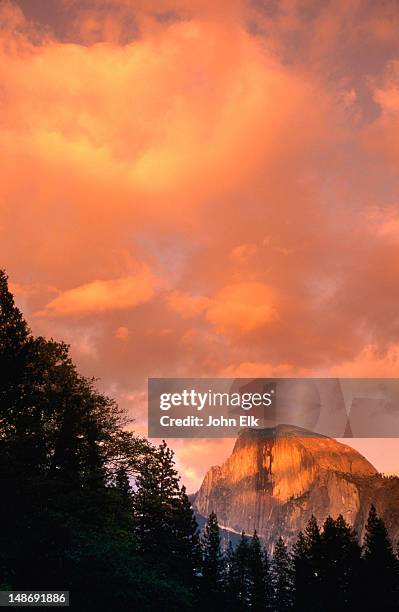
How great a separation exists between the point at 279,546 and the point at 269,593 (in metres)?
19.6

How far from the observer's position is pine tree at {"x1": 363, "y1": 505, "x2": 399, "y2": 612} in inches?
3209

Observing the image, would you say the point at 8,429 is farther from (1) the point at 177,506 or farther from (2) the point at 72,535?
(1) the point at 177,506

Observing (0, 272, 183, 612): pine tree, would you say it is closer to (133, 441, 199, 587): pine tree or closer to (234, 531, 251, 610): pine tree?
(133, 441, 199, 587): pine tree

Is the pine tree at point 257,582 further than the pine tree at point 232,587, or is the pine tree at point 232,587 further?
the pine tree at point 257,582

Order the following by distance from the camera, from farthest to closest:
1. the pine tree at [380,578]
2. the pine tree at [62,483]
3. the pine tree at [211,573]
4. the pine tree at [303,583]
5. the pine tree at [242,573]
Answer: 1. the pine tree at [242,573]
2. the pine tree at [303,583]
3. the pine tree at [211,573]
4. the pine tree at [380,578]
5. the pine tree at [62,483]

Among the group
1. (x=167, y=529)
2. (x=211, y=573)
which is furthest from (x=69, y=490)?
(x=211, y=573)

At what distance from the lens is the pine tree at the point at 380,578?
8150cm

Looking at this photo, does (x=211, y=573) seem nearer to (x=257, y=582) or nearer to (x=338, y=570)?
(x=338, y=570)

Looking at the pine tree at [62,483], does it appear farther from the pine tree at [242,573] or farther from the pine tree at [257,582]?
the pine tree at [242,573]

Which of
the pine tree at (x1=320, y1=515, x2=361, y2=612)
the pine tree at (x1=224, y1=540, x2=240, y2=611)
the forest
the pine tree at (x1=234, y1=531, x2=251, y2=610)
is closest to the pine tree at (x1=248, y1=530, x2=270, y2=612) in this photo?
the pine tree at (x1=234, y1=531, x2=251, y2=610)

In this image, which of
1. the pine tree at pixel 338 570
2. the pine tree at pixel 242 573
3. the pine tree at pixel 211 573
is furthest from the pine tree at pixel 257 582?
the pine tree at pixel 338 570

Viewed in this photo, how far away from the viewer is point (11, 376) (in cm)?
3419

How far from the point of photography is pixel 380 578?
82.9 meters

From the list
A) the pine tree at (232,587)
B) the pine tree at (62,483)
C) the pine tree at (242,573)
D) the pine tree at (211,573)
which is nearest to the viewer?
the pine tree at (62,483)
